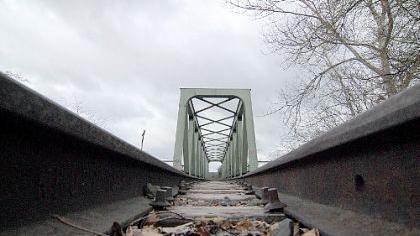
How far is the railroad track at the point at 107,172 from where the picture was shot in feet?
3.66

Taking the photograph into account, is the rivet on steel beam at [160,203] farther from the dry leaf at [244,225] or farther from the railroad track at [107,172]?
the dry leaf at [244,225]

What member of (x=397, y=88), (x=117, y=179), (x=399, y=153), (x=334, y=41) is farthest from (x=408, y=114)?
(x=334, y=41)

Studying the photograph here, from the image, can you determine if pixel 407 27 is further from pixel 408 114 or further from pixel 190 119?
pixel 190 119

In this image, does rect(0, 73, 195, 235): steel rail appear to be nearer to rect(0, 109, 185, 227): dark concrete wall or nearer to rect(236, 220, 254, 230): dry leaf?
rect(0, 109, 185, 227): dark concrete wall

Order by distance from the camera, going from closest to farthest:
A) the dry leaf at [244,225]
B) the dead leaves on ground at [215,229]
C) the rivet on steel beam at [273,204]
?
1. the dead leaves on ground at [215,229]
2. the dry leaf at [244,225]
3. the rivet on steel beam at [273,204]

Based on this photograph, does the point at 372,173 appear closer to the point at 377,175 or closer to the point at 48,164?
the point at 377,175

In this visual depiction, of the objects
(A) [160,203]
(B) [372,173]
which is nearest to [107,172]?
(A) [160,203]

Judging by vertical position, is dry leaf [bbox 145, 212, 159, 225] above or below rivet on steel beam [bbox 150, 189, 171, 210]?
below

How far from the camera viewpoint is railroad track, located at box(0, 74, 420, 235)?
111 centimetres

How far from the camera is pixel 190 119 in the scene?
22406 mm

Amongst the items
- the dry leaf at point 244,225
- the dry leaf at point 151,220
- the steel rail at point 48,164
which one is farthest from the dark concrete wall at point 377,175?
the steel rail at point 48,164

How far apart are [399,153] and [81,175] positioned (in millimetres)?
1286

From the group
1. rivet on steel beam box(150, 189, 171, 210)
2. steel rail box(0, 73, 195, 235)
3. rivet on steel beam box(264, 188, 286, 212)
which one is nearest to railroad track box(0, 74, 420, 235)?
steel rail box(0, 73, 195, 235)

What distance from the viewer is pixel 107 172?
219 cm
